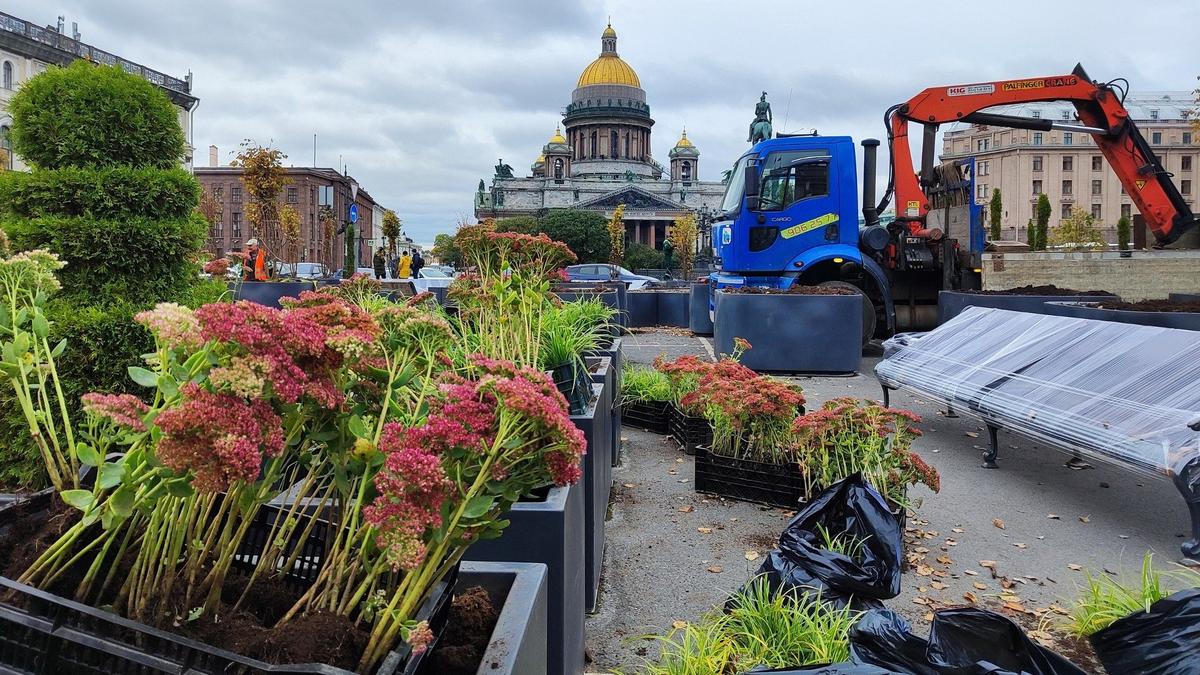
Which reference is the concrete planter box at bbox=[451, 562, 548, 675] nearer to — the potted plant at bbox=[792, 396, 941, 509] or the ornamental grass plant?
the ornamental grass plant

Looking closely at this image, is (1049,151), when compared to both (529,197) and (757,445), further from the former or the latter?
(757,445)

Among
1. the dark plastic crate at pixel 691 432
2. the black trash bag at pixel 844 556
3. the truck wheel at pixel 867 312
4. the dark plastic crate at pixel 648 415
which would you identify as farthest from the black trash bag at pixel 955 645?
the truck wheel at pixel 867 312

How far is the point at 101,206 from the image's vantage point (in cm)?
452

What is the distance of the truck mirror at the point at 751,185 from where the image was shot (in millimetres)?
13391

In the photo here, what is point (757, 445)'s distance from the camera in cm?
615

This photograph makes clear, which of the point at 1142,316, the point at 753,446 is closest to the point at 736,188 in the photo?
the point at 1142,316

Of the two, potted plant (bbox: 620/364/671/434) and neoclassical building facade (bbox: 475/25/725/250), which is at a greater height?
neoclassical building facade (bbox: 475/25/725/250)

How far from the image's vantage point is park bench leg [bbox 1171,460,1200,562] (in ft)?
14.2

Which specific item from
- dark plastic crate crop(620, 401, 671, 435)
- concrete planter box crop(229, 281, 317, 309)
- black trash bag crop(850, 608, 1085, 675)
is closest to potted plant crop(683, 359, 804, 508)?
dark plastic crate crop(620, 401, 671, 435)

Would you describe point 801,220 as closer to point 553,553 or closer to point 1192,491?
point 1192,491

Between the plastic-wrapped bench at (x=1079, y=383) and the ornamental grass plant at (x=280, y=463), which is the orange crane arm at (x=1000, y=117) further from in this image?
the ornamental grass plant at (x=280, y=463)

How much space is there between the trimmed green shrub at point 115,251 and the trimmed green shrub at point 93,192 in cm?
8

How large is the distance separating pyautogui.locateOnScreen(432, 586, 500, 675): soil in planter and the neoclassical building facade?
10459 cm

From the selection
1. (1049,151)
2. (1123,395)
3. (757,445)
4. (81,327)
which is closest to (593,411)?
(757,445)
